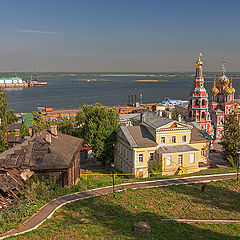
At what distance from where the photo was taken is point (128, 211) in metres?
16.9

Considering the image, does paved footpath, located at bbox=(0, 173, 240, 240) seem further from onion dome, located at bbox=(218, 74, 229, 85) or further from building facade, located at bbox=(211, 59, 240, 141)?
onion dome, located at bbox=(218, 74, 229, 85)

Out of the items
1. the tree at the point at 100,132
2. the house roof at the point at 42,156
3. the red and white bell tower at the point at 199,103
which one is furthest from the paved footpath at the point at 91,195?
the red and white bell tower at the point at 199,103

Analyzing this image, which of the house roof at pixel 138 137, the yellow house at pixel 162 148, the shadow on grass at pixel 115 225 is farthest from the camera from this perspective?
the house roof at pixel 138 137

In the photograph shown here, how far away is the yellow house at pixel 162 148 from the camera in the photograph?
3206 centimetres

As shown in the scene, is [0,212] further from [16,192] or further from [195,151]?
[195,151]

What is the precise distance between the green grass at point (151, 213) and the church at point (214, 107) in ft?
109

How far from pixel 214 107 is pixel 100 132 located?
34962 millimetres

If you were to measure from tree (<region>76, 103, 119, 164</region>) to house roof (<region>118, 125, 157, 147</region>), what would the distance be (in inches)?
132

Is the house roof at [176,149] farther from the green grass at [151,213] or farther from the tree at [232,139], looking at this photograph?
the green grass at [151,213]

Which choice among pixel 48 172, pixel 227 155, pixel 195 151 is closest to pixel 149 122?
pixel 195 151

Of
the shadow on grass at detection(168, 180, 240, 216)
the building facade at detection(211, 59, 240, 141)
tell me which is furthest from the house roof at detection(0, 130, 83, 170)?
the building facade at detection(211, 59, 240, 141)

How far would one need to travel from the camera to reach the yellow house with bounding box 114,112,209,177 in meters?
32.1

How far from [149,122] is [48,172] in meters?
18.1

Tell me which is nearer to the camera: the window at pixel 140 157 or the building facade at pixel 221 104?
the window at pixel 140 157
